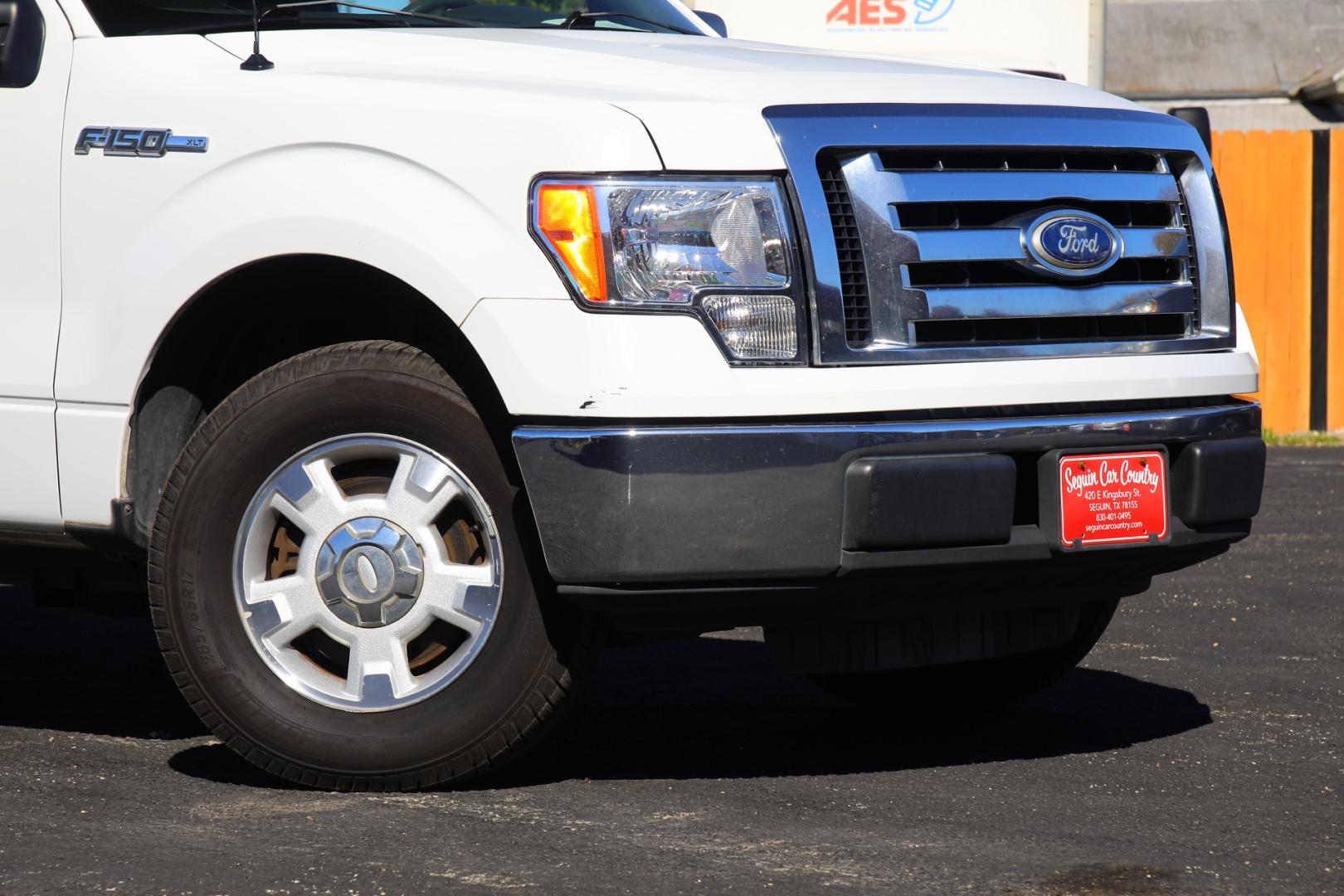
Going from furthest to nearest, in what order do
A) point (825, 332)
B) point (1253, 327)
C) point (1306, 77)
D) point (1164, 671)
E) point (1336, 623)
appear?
point (1306, 77)
point (1253, 327)
point (1336, 623)
point (1164, 671)
point (825, 332)

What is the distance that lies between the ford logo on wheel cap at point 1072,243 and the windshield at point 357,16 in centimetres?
145

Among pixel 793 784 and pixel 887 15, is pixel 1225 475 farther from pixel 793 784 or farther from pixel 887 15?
pixel 887 15

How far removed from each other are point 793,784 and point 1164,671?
5.76 feet

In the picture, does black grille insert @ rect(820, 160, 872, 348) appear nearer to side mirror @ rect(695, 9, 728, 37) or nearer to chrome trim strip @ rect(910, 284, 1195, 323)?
chrome trim strip @ rect(910, 284, 1195, 323)

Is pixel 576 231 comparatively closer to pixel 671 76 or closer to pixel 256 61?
pixel 671 76

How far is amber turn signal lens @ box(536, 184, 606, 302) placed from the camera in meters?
3.73

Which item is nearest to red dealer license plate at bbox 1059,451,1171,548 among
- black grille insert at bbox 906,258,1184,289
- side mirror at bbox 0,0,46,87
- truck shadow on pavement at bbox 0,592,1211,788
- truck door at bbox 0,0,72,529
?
black grille insert at bbox 906,258,1184,289

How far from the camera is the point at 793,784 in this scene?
4.19 metres

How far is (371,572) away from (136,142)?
1056 millimetres

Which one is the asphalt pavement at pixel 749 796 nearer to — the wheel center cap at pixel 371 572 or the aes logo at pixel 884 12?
the wheel center cap at pixel 371 572

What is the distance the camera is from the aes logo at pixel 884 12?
12.2 m

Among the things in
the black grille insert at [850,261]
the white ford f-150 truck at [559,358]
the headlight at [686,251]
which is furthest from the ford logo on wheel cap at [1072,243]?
the headlight at [686,251]

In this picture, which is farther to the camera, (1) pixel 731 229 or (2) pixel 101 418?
(2) pixel 101 418

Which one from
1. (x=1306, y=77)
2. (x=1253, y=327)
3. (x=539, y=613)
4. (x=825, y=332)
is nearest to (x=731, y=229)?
(x=825, y=332)
